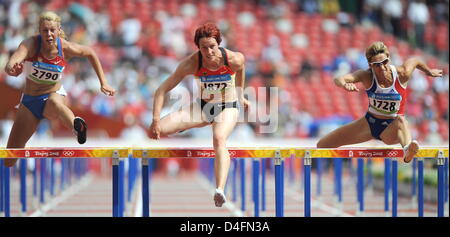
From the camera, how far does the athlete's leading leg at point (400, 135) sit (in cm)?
698

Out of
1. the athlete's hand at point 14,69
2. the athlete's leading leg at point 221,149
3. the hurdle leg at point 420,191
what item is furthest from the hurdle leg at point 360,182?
the athlete's hand at point 14,69

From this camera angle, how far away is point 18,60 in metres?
6.66

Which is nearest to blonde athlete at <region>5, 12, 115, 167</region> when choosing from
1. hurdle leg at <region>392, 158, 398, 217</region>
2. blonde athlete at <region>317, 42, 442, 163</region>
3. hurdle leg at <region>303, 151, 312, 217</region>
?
hurdle leg at <region>303, 151, 312, 217</region>

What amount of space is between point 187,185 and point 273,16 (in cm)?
943

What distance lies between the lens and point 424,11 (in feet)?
80.4

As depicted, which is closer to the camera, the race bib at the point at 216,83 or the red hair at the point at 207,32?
the red hair at the point at 207,32

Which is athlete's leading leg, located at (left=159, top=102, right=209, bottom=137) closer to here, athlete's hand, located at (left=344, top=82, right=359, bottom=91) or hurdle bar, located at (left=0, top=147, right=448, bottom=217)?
hurdle bar, located at (left=0, top=147, right=448, bottom=217)

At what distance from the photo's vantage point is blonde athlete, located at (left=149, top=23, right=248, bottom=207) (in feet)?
21.9

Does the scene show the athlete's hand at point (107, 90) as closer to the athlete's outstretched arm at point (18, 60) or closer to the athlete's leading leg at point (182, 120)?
the athlete's leading leg at point (182, 120)

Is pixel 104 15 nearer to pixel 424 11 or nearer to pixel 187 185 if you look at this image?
pixel 187 185

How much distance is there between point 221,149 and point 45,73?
1792mm

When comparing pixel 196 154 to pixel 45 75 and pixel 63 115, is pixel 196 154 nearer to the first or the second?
pixel 63 115

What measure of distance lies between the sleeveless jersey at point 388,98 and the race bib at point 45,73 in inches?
112

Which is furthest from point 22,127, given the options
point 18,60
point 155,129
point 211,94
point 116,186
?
point 211,94
